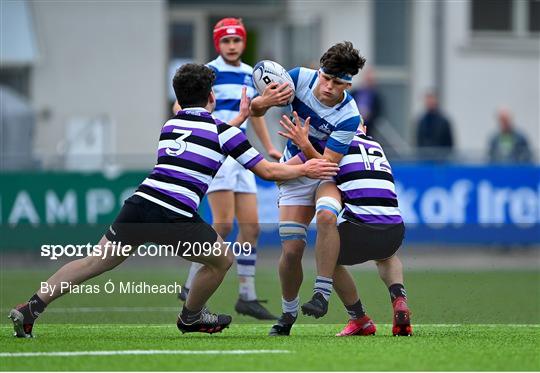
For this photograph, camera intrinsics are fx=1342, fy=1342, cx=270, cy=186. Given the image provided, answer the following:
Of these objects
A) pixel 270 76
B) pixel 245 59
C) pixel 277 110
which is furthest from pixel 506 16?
pixel 270 76

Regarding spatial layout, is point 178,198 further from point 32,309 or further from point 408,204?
point 408,204

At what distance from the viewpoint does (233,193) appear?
11266mm

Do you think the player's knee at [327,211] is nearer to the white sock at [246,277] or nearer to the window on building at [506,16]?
the white sock at [246,277]

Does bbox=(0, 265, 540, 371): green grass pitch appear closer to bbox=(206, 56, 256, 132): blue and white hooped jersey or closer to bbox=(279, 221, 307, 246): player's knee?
bbox=(279, 221, 307, 246): player's knee

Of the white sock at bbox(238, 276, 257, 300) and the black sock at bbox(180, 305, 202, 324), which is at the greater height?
the black sock at bbox(180, 305, 202, 324)

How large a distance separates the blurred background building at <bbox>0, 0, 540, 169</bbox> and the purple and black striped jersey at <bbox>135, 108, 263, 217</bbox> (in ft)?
30.7

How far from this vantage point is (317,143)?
9.07m

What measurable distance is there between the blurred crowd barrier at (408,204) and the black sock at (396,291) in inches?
303

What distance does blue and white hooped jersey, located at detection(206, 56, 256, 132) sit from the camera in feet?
36.6

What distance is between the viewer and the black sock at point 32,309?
8.41 meters

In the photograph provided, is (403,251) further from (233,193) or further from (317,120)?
(317,120)

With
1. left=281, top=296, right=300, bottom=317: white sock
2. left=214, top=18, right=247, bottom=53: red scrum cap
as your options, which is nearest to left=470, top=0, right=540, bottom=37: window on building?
left=214, top=18, right=247, bottom=53: red scrum cap

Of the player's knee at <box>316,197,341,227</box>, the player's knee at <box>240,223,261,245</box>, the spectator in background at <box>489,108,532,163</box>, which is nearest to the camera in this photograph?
the player's knee at <box>316,197,341,227</box>

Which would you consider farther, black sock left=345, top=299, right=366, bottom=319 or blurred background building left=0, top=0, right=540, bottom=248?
blurred background building left=0, top=0, right=540, bottom=248
